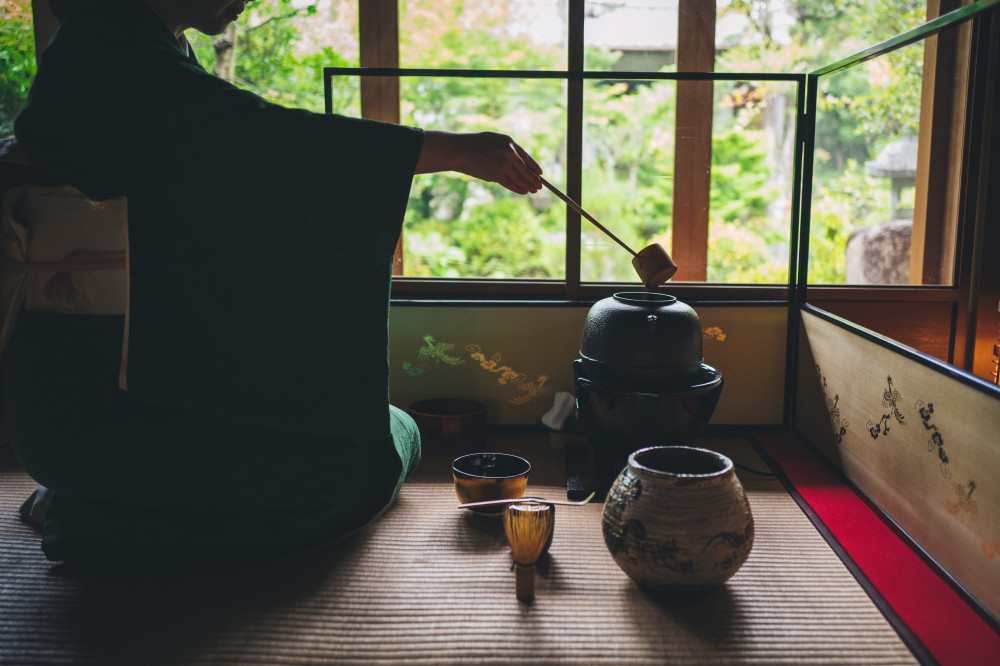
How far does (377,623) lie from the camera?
1.58 metres

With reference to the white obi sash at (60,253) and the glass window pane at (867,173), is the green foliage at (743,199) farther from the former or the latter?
the white obi sash at (60,253)

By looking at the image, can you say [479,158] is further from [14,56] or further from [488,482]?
[14,56]

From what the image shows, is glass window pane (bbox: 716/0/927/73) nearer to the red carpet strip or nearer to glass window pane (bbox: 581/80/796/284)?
glass window pane (bbox: 581/80/796/284)

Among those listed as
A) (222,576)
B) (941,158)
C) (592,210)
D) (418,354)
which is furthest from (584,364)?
(592,210)

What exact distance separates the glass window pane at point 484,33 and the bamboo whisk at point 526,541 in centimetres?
177

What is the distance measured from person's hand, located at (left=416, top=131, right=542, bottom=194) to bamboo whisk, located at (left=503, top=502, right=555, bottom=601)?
0.78 meters

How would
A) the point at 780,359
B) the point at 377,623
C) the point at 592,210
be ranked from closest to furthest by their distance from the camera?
the point at 377,623 < the point at 780,359 < the point at 592,210

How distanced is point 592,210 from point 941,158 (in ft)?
7.52

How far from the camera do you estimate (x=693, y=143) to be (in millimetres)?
2814

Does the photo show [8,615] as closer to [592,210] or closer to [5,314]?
[5,314]

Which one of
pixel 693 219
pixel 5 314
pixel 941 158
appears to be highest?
pixel 941 158

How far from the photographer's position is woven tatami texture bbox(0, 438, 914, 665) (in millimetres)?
1472

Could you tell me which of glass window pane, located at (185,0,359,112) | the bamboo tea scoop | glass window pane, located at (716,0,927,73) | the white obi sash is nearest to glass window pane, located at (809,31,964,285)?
glass window pane, located at (716,0,927,73)

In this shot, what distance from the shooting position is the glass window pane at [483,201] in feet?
14.0
